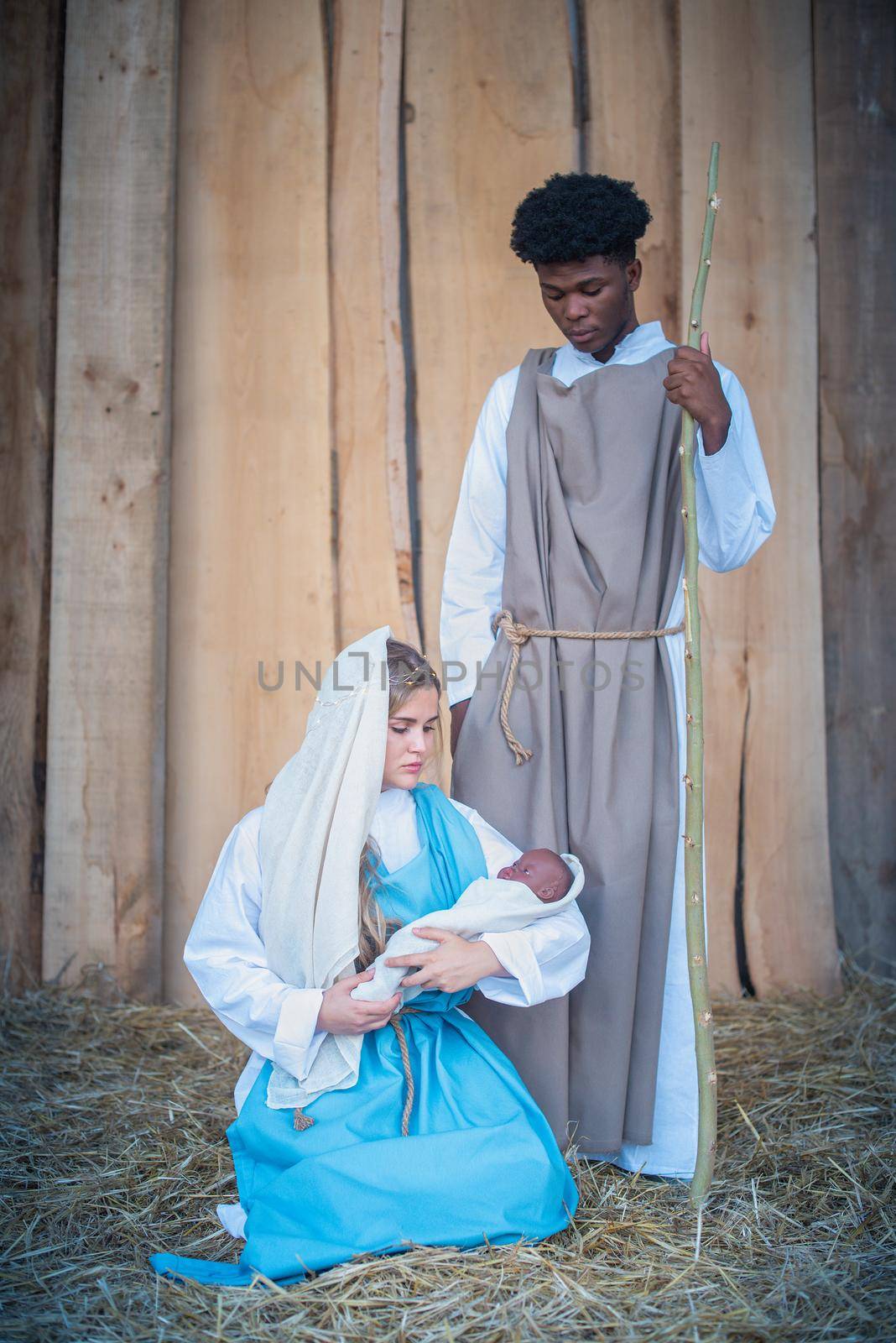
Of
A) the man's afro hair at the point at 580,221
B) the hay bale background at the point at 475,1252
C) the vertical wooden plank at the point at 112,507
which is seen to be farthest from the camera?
the vertical wooden plank at the point at 112,507

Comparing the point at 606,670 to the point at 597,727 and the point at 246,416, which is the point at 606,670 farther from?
the point at 246,416

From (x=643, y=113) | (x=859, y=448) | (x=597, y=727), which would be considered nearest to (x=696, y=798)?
(x=597, y=727)

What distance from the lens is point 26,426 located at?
3648mm

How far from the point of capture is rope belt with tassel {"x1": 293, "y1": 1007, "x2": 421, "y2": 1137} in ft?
7.20

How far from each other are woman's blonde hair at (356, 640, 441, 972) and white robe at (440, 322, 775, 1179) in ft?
0.95

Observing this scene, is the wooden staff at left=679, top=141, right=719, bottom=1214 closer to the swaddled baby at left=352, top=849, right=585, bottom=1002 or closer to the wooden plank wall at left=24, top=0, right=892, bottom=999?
the swaddled baby at left=352, top=849, right=585, bottom=1002

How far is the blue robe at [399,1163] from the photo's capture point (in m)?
2.10

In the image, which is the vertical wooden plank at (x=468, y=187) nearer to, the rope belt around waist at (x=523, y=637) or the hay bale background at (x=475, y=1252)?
the rope belt around waist at (x=523, y=637)

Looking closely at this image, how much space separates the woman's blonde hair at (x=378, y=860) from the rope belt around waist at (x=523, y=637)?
21 centimetres

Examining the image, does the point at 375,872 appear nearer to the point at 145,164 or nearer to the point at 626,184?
the point at 626,184

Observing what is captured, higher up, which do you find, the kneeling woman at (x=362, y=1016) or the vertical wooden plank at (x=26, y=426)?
the vertical wooden plank at (x=26, y=426)

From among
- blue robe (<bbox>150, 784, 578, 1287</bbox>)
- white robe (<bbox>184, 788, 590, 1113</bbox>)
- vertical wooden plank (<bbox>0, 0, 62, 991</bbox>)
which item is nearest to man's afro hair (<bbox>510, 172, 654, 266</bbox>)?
white robe (<bbox>184, 788, 590, 1113</bbox>)

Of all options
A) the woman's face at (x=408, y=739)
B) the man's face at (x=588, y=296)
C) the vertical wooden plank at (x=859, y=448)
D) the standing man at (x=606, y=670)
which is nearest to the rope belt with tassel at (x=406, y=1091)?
the standing man at (x=606, y=670)

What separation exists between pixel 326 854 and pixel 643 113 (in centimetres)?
263
